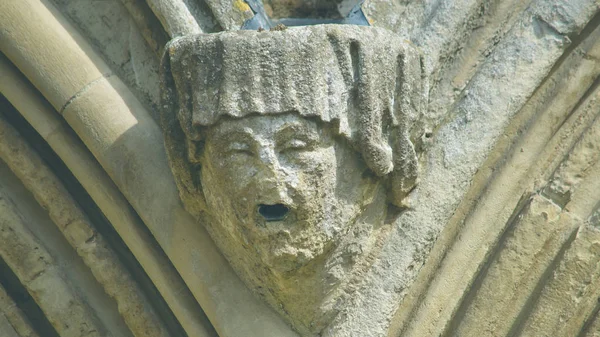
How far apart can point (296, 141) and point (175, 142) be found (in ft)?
0.87

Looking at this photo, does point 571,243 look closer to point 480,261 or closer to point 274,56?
point 480,261

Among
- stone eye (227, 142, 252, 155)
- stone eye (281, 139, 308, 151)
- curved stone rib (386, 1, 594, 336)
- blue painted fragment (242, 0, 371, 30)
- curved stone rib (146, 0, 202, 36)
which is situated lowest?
curved stone rib (386, 1, 594, 336)

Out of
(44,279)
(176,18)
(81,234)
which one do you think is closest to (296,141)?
(176,18)

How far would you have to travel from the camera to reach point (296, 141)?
184cm

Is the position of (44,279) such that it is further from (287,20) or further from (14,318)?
(287,20)

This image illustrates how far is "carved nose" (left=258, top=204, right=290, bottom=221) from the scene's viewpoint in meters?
1.86

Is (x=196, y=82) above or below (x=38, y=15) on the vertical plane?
below

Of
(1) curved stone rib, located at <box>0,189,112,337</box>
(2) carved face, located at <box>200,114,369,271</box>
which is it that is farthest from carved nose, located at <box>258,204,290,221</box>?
(1) curved stone rib, located at <box>0,189,112,337</box>

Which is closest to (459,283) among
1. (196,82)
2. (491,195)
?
(491,195)

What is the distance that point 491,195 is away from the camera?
2166 mm

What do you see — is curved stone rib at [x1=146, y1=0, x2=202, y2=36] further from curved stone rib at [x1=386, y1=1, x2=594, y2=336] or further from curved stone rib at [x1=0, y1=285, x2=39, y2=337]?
curved stone rib at [x1=0, y1=285, x2=39, y2=337]

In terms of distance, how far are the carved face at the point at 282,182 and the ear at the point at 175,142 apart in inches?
2.3

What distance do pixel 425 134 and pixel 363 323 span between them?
0.40 m

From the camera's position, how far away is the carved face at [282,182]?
71.9 inches
